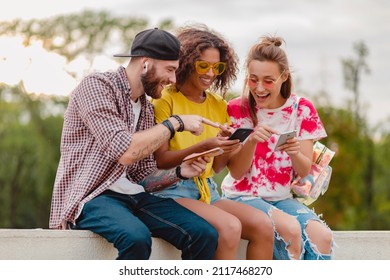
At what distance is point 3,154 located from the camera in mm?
25359

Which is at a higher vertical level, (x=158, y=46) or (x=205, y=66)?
(x=158, y=46)

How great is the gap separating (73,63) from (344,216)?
11.0 meters

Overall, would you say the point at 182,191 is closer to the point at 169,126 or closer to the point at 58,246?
the point at 169,126

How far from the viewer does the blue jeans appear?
4.06m

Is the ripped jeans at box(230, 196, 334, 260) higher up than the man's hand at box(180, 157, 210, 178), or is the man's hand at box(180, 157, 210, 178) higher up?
the man's hand at box(180, 157, 210, 178)

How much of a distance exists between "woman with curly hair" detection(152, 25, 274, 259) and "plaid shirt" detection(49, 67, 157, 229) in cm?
34

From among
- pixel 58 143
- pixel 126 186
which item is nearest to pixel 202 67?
pixel 126 186

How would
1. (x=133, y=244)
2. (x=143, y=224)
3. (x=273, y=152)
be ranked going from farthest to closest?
(x=273, y=152)
(x=143, y=224)
(x=133, y=244)

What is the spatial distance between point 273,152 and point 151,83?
107 cm

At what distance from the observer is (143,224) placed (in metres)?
4.16

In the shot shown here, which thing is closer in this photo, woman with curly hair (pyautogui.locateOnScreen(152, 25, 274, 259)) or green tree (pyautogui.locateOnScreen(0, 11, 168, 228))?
woman with curly hair (pyautogui.locateOnScreen(152, 25, 274, 259))

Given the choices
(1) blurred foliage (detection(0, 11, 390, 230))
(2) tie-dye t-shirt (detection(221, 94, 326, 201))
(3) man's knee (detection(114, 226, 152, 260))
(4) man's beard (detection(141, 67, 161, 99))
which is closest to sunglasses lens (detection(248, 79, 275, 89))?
(2) tie-dye t-shirt (detection(221, 94, 326, 201))

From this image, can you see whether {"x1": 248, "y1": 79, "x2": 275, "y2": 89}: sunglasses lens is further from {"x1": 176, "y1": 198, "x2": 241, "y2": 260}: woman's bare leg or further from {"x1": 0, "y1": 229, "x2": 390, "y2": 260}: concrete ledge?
{"x1": 0, "y1": 229, "x2": 390, "y2": 260}: concrete ledge
